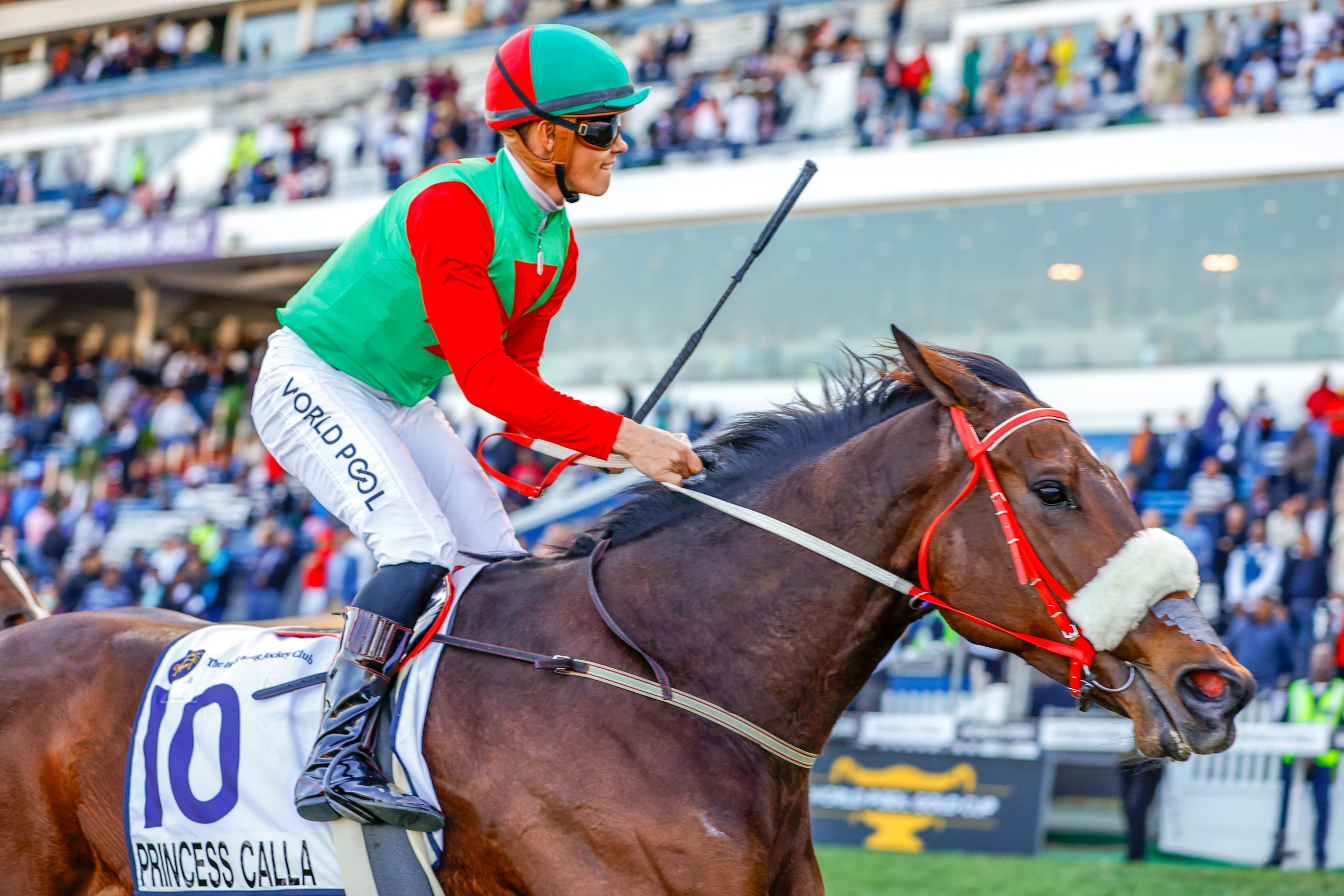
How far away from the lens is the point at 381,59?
23.6 m

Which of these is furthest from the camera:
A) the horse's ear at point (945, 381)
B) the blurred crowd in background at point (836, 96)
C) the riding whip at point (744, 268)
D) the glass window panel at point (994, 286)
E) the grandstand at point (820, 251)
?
the glass window panel at point (994, 286)

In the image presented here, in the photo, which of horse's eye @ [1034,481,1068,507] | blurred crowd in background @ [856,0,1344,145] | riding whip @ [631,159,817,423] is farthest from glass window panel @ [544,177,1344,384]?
horse's eye @ [1034,481,1068,507]

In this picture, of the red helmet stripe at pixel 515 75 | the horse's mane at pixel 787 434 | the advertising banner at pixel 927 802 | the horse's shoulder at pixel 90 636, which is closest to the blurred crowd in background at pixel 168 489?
the advertising banner at pixel 927 802

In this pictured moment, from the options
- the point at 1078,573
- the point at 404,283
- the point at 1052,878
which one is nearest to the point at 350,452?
the point at 404,283

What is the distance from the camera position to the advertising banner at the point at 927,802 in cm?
855

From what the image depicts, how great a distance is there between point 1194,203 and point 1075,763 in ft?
28.5

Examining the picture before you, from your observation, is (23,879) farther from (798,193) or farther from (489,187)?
(798,193)

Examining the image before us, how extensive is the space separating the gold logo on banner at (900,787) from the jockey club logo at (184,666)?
668cm

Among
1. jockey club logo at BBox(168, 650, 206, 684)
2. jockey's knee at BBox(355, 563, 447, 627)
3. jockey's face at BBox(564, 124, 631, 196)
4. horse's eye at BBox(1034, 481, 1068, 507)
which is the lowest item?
jockey club logo at BBox(168, 650, 206, 684)

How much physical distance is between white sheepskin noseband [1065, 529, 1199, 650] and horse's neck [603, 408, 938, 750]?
40cm

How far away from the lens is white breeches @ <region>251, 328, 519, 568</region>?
2.86 metres

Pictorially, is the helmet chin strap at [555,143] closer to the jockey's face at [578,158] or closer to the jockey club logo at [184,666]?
the jockey's face at [578,158]

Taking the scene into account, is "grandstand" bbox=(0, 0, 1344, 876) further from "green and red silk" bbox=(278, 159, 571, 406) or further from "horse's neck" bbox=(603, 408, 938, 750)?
"green and red silk" bbox=(278, 159, 571, 406)

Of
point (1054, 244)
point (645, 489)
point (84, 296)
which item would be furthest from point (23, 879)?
point (84, 296)
